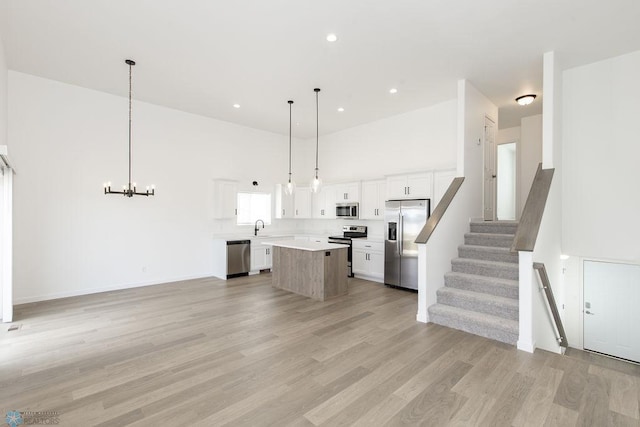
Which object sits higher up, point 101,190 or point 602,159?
point 602,159

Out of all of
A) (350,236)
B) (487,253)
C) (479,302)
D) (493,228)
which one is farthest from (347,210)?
(479,302)

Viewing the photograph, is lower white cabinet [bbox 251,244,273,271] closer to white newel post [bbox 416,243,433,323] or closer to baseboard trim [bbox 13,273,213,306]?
baseboard trim [bbox 13,273,213,306]

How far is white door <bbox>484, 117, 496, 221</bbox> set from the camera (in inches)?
236

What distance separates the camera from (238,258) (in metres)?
7.00

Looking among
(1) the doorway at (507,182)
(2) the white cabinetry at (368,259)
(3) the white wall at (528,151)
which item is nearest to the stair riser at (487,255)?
(2) the white cabinetry at (368,259)

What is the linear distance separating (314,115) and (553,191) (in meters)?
4.76

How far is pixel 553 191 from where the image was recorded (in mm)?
4395

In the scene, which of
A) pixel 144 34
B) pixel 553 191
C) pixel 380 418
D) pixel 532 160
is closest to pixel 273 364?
pixel 380 418

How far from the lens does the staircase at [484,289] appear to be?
3.75m

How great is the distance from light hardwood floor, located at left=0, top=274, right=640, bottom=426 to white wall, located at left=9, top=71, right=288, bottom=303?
115 cm

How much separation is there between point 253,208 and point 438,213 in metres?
5.01

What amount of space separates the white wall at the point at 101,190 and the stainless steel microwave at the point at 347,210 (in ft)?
9.28

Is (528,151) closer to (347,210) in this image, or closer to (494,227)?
(494,227)

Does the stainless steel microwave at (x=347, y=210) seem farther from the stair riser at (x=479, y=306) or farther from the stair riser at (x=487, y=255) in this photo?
the stair riser at (x=479, y=306)
